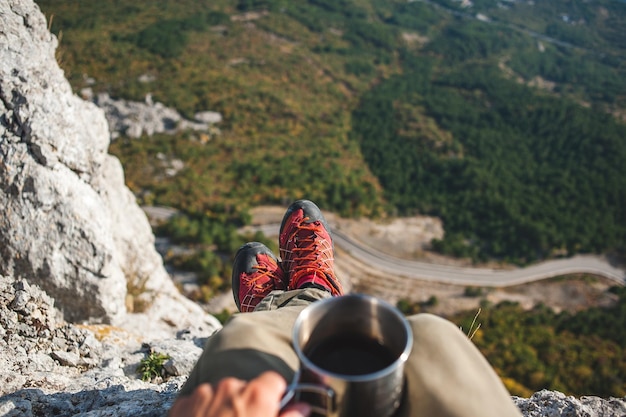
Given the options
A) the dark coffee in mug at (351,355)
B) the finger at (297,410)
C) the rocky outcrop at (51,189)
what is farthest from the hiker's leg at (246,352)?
the rocky outcrop at (51,189)

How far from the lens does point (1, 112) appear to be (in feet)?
14.0

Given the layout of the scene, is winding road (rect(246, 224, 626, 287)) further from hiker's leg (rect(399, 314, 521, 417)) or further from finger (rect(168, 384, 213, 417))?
finger (rect(168, 384, 213, 417))

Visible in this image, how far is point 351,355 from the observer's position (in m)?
1.87

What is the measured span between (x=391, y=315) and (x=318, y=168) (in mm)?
39157

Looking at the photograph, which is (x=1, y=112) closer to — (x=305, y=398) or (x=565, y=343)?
(x=305, y=398)

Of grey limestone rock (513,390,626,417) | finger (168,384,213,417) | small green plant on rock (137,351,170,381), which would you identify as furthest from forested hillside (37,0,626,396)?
finger (168,384,213,417)

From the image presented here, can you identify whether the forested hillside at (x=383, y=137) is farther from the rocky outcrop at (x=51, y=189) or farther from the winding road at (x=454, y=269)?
the rocky outcrop at (x=51, y=189)

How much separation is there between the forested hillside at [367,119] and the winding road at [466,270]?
1.65 metres

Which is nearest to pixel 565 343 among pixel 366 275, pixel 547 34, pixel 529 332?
pixel 529 332

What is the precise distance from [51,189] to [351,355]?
3986 millimetres

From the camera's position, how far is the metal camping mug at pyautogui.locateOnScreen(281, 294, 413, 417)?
4.78ft

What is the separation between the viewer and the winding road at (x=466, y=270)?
30391 mm

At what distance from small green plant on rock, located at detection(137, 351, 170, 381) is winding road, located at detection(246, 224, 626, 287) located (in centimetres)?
2542

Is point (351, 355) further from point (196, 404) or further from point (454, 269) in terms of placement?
point (454, 269)
